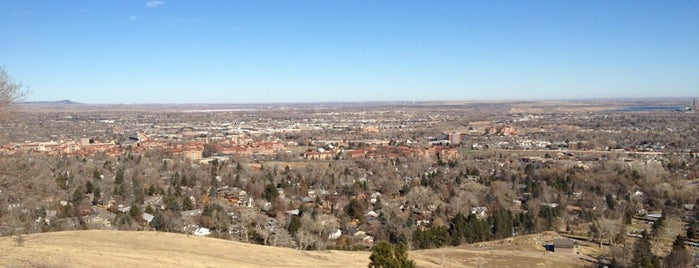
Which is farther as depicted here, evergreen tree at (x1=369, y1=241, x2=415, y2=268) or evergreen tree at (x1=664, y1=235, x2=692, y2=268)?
evergreen tree at (x1=664, y1=235, x2=692, y2=268)

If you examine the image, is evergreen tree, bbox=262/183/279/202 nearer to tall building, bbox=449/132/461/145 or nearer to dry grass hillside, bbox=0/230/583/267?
dry grass hillside, bbox=0/230/583/267

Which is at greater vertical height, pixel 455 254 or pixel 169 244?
pixel 169 244

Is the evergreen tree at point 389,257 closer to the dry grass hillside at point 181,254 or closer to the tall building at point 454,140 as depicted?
the dry grass hillside at point 181,254

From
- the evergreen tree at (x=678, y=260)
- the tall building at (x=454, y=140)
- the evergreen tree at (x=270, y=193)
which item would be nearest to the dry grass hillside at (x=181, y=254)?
the evergreen tree at (x=678, y=260)

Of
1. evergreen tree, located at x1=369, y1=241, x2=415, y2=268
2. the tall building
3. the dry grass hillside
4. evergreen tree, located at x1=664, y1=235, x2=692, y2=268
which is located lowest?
the tall building

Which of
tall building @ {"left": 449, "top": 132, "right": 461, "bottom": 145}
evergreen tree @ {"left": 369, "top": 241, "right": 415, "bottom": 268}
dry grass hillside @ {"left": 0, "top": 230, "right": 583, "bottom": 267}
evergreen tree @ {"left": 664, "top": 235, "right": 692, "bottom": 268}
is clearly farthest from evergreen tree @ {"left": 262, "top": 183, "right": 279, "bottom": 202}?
tall building @ {"left": 449, "top": 132, "right": 461, "bottom": 145}

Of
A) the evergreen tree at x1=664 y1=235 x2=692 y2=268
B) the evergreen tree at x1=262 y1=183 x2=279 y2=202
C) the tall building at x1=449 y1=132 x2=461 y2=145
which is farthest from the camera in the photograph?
the tall building at x1=449 y1=132 x2=461 y2=145

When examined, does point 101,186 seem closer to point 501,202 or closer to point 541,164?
point 501,202

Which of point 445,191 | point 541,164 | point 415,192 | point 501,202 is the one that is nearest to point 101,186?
point 415,192
